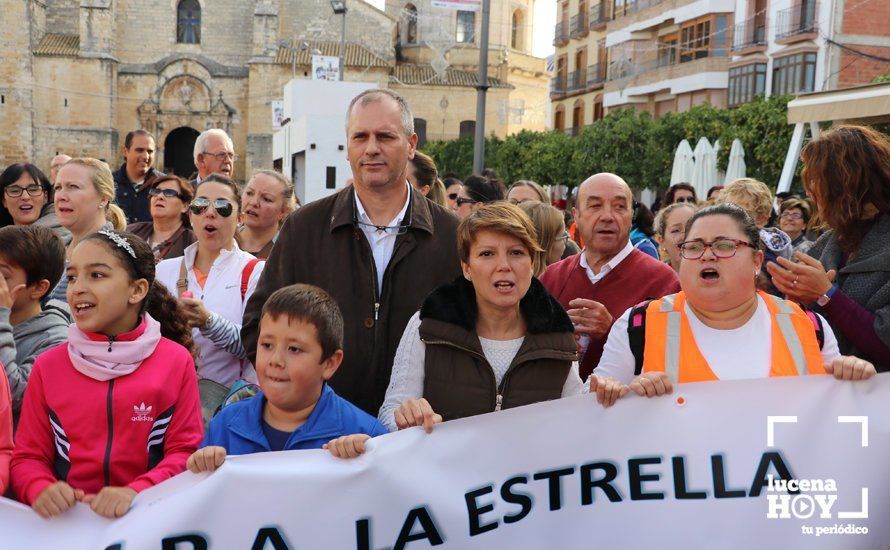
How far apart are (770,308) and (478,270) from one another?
1105 millimetres

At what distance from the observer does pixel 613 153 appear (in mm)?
34188

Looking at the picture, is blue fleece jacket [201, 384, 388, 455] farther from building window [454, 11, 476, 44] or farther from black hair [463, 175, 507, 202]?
building window [454, 11, 476, 44]

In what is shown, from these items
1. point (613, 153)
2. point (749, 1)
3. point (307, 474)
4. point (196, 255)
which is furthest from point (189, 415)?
point (749, 1)

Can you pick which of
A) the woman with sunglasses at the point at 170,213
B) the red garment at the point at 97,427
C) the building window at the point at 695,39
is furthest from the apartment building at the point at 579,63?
the red garment at the point at 97,427

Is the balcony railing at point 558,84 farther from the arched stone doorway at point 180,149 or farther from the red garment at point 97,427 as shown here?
the red garment at point 97,427

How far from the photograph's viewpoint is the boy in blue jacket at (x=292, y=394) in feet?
11.2

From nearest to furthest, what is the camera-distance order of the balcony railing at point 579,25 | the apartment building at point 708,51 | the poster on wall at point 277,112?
1. the apartment building at point 708,51
2. the poster on wall at point 277,112
3. the balcony railing at point 579,25

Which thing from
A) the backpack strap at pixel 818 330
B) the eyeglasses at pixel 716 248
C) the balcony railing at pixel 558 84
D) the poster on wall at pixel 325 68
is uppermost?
the balcony railing at pixel 558 84

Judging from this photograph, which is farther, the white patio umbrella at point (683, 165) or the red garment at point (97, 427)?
the white patio umbrella at point (683, 165)

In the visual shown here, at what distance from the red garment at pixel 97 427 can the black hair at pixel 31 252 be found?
2.67 ft

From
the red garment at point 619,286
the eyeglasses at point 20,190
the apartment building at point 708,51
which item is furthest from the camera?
the apartment building at point 708,51

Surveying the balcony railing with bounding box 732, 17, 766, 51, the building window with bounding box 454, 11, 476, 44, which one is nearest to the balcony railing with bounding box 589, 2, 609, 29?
the building window with bounding box 454, 11, 476, 44

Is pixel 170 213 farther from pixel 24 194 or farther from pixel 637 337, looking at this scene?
pixel 637 337

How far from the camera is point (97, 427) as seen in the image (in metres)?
3.38
